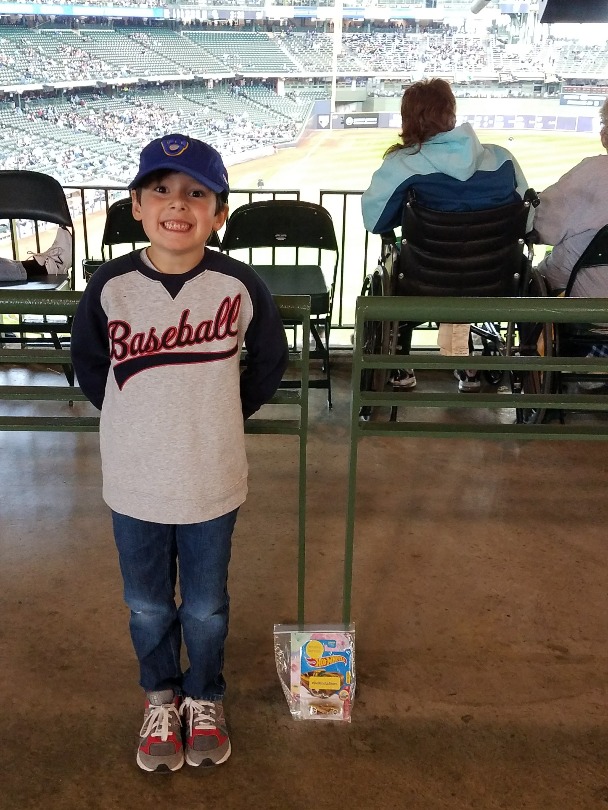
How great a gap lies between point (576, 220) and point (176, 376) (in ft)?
7.81

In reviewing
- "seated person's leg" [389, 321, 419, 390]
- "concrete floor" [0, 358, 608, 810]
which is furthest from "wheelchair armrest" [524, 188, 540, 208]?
"concrete floor" [0, 358, 608, 810]

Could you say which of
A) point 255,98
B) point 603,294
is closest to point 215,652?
point 603,294

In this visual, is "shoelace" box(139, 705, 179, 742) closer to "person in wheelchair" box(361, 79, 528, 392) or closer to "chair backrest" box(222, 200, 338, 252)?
"person in wheelchair" box(361, 79, 528, 392)

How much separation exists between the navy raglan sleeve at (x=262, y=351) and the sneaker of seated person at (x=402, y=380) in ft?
6.77

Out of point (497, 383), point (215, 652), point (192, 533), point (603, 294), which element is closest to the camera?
point (192, 533)

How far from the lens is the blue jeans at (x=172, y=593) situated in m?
1.51

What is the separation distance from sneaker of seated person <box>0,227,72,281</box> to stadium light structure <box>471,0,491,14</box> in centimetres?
337

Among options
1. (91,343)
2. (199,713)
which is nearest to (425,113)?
(91,343)

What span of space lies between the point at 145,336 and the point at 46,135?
41.8ft

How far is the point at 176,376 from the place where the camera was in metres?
1.36

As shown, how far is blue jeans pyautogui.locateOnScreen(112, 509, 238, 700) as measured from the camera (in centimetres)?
151

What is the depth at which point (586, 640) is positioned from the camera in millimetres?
2049

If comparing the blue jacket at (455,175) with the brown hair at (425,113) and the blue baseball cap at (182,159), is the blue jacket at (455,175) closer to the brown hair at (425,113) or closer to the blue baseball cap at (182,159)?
the brown hair at (425,113)

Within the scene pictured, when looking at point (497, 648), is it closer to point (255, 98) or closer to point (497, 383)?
point (497, 383)
